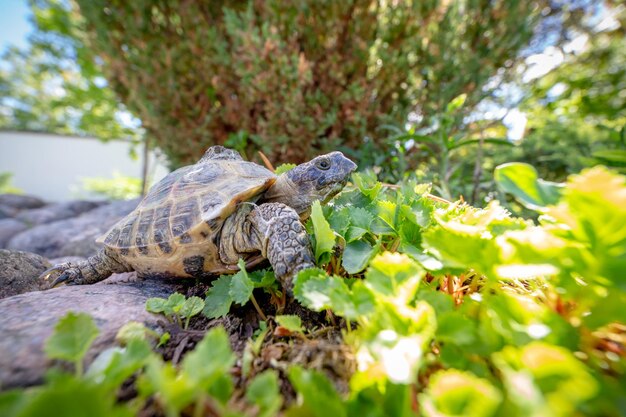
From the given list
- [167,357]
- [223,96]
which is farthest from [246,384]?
[223,96]

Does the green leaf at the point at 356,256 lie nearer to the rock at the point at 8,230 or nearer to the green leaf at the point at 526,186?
the green leaf at the point at 526,186

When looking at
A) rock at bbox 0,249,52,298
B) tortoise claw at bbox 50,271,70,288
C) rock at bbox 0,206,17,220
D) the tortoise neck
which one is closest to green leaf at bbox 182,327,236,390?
the tortoise neck

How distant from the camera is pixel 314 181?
1.03m

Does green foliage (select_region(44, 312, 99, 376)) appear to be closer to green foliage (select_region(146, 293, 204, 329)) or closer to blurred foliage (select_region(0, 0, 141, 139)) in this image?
green foliage (select_region(146, 293, 204, 329))

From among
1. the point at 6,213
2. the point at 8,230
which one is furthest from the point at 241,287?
the point at 6,213

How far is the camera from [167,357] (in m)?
0.61

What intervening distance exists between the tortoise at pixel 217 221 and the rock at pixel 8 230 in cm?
348

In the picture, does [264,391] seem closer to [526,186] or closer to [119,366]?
[119,366]

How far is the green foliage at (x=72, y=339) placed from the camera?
0.43m

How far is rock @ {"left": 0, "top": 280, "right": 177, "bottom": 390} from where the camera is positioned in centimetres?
49

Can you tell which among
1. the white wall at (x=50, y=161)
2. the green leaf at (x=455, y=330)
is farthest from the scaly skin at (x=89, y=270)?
the white wall at (x=50, y=161)

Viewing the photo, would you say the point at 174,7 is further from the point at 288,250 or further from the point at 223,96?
the point at 288,250

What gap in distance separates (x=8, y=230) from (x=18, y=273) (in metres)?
3.67

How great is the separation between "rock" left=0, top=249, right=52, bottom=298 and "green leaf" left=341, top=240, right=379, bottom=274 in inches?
50.6
